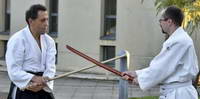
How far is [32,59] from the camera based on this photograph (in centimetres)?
691

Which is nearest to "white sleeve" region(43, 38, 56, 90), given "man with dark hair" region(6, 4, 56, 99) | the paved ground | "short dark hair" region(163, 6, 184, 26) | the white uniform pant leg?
"man with dark hair" region(6, 4, 56, 99)

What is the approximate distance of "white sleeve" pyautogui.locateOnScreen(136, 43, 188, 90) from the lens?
6227 mm

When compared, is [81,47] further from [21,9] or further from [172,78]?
[172,78]

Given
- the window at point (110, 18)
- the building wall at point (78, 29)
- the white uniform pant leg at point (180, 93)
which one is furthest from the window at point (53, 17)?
the white uniform pant leg at point (180, 93)

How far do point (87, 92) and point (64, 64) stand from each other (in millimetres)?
3064

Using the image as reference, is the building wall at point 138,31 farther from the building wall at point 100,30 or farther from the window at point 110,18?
the window at point 110,18

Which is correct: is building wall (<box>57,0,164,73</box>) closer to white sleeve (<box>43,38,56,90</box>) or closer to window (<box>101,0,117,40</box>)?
window (<box>101,0,117,40</box>)

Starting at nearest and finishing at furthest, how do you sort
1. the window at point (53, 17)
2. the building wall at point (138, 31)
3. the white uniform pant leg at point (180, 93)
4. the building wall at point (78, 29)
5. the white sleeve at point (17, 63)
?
the white uniform pant leg at point (180, 93), the white sleeve at point (17, 63), the building wall at point (138, 31), the building wall at point (78, 29), the window at point (53, 17)

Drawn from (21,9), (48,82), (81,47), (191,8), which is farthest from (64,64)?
(48,82)

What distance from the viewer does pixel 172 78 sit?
20.6ft

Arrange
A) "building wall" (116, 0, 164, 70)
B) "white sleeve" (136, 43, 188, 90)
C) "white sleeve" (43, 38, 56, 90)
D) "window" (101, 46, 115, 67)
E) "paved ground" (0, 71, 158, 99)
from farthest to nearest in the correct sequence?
"window" (101, 46, 115, 67) < "building wall" (116, 0, 164, 70) < "paved ground" (0, 71, 158, 99) < "white sleeve" (43, 38, 56, 90) < "white sleeve" (136, 43, 188, 90)

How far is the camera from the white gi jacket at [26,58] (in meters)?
6.84

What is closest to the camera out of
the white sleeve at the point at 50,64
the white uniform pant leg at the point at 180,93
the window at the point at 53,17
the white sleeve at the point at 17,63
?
the white uniform pant leg at the point at 180,93

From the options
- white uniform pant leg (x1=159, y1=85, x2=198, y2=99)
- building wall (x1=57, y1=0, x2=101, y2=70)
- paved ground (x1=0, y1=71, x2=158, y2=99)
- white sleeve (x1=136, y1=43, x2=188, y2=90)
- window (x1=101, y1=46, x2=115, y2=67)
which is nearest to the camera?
white sleeve (x1=136, y1=43, x2=188, y2=90)
